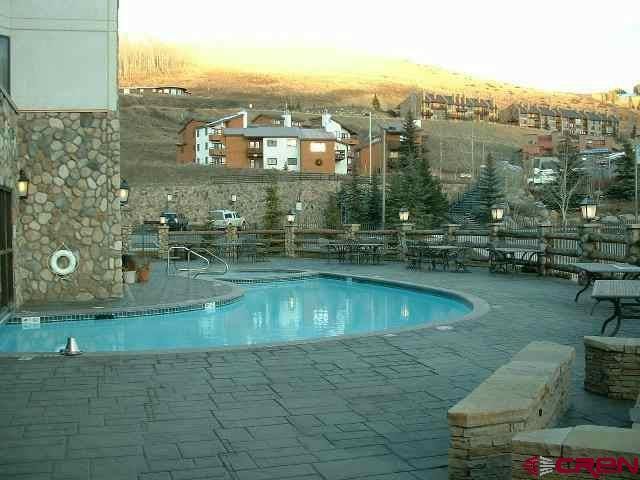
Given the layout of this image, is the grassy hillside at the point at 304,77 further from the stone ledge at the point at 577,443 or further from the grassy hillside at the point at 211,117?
the stone ledge at the point at 577,443

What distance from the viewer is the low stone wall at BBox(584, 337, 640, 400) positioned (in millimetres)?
5230

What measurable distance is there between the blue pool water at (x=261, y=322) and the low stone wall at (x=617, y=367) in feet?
12.4

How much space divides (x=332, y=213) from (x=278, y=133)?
21000 mm

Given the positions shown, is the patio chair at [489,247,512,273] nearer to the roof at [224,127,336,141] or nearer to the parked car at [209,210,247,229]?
the parked car at [209,210,247,229]

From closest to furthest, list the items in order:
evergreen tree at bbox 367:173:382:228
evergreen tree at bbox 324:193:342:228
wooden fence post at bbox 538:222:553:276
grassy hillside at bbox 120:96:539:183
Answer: wooden fence post at bbox 538:222:553:276 < evergreen tree at bbox 324:193:342:228 < evergreen tree at bbox 367:173:382:228 < grassy hillside at bbox 120:96:539:183

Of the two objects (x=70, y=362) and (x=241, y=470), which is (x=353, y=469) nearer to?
(x=241, y=470)

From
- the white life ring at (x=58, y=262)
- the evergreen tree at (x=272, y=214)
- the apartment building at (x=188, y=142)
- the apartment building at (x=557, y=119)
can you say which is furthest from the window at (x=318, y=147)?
the apartment building at (x=557, y=119)

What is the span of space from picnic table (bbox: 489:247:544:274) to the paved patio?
8432mm

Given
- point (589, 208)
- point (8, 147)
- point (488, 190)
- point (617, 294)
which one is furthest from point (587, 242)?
point (488, 190)

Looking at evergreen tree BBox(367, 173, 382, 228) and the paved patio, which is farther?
evergreen tree BBox(367, 173, 382, 228)

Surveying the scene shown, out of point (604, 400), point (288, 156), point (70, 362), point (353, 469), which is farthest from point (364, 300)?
point (288, 156)

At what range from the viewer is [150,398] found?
5469 mm

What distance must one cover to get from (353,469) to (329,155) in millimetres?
63558

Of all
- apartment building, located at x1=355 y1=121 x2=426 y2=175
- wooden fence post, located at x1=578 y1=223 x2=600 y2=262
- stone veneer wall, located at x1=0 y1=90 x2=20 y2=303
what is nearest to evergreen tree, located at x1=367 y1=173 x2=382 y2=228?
apartment building, located at x1=355 y1=121 x2=426 y2=175
